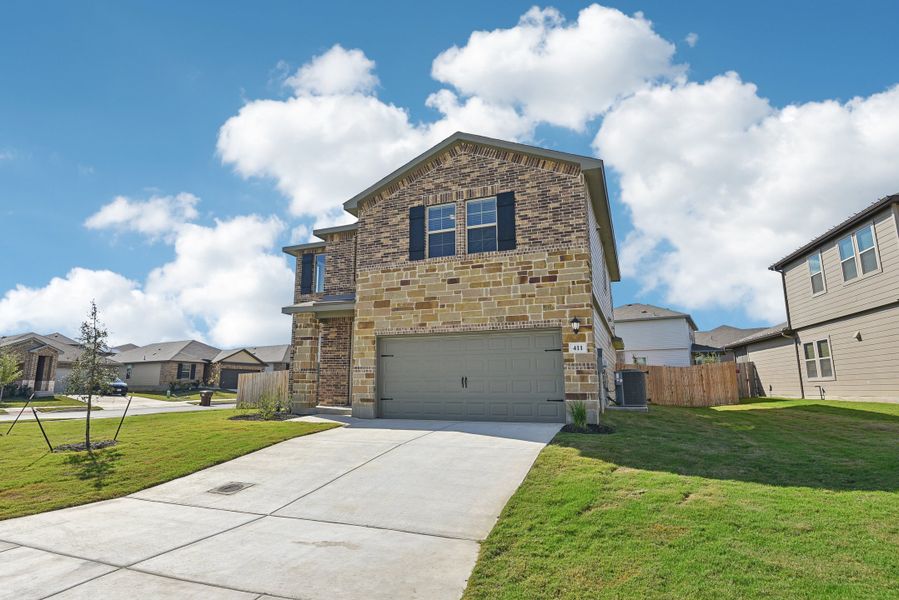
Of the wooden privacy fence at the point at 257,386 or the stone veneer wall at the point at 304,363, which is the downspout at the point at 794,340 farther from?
the wooden privacy fence at the point at 257,386

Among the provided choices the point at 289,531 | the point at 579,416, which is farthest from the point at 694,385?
the point at 289,531

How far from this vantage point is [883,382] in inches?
608

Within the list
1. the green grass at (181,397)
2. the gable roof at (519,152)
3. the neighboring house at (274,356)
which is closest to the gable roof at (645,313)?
the gable roof at (519,152)

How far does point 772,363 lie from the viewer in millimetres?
22672

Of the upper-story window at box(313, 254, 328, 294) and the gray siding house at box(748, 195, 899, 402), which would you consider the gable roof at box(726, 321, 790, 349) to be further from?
the upper-story window at box(313, 254, 328, 294)

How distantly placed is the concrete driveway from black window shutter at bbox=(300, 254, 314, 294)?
11.6 meters

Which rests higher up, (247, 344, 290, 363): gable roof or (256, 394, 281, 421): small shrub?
(247, 344, 290, 363): gable roof

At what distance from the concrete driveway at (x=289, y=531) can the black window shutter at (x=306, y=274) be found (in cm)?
1161

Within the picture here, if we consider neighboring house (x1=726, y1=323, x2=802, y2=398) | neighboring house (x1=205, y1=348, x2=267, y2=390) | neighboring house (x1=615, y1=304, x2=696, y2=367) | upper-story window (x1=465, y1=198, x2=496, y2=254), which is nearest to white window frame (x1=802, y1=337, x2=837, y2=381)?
neighboring house (x1=726, y1=323, x2=802, y2=398)

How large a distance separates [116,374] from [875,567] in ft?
41.7

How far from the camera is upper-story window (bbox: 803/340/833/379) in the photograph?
725 inches

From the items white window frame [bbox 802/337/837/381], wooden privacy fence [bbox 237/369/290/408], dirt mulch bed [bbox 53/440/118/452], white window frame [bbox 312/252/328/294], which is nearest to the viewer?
dirt mulch bed [bbox 53/440/118/452]

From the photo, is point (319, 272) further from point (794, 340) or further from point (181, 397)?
point (181, 397)

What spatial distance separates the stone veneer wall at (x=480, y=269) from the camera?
461 inches
